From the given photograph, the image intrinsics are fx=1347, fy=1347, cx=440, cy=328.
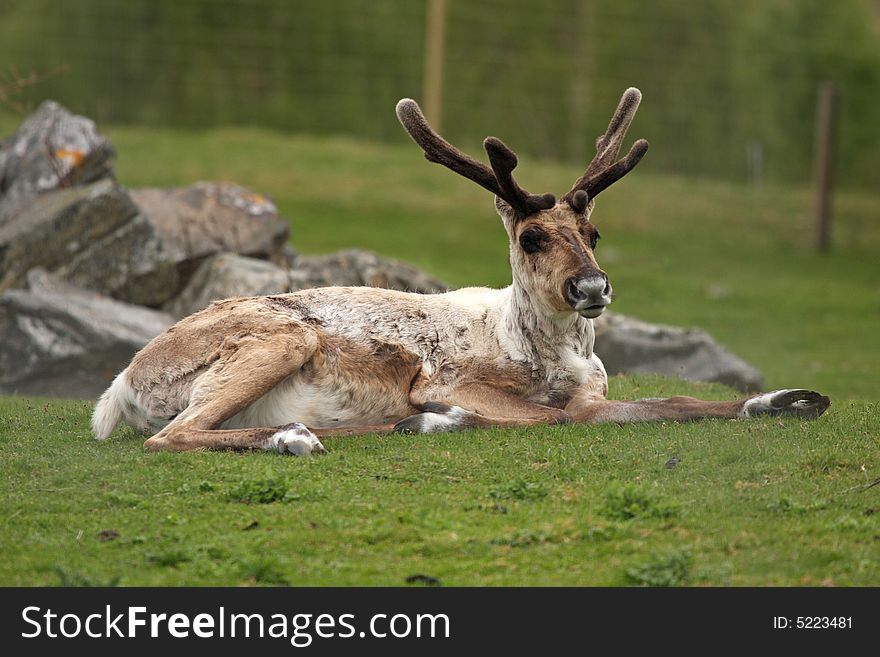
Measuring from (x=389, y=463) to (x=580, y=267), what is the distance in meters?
2.04

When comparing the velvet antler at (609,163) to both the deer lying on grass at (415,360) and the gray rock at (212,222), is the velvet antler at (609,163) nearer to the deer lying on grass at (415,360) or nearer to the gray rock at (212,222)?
the deer lying on grass at (415,360)

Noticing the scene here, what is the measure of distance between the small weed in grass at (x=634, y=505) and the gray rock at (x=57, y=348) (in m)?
7.97

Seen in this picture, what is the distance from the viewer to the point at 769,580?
21.1ft

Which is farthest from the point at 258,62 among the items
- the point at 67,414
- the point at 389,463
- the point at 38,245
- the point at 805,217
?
the point at 389,463

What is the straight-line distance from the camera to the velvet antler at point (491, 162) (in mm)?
9742

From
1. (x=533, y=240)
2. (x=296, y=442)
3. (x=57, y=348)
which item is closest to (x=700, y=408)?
(x=533, y=240)

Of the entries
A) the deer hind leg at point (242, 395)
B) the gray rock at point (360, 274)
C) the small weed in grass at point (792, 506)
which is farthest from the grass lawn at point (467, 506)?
the gray rock at point (360, 274)

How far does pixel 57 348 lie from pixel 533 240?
6564 millimetres

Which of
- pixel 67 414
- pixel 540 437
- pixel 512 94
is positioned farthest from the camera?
pixel 512 94

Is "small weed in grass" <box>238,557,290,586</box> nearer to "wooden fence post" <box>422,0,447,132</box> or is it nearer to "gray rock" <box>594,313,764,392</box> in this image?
"gray rock" <box>594,313,764,392</box>

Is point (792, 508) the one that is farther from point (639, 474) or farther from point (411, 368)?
point (411, 368)

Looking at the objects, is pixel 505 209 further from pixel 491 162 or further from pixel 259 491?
pixel 259 491

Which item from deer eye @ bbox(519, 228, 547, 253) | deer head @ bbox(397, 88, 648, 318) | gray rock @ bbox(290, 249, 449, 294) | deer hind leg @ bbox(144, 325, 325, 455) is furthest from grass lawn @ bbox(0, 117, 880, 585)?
gray rock @ bbox(290, 249, 449, 294)

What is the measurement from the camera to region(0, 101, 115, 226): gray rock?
701 inches
